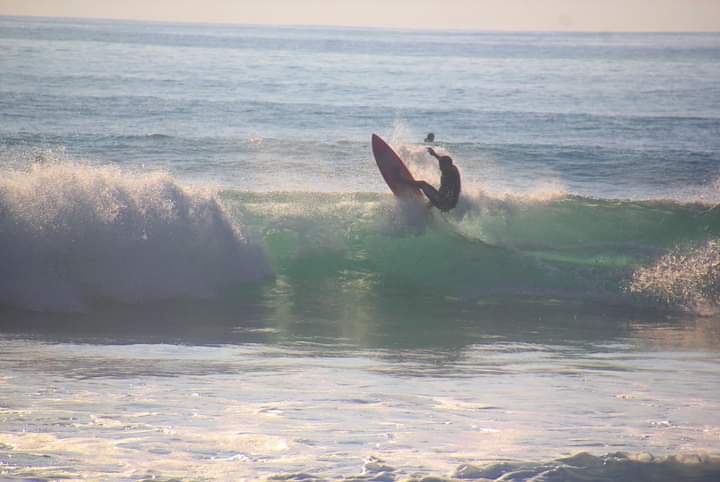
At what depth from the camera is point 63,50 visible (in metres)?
69.1

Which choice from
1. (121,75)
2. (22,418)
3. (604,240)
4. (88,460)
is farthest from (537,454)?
(121,75)

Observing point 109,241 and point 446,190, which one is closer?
point 109,241

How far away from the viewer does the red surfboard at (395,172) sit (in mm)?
16000

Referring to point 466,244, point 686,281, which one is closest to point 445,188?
point 466,244

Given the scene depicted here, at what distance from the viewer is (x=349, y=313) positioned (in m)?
12.8

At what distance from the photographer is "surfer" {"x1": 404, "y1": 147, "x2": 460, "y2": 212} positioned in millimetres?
14953

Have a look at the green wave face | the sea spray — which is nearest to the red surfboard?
the green wave face

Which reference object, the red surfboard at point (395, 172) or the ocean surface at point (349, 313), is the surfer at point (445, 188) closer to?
the red surfboard at point (395, 172)

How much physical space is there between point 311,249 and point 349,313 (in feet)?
9.85

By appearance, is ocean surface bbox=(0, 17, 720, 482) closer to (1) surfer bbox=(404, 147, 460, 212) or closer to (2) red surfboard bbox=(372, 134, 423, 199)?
(2) red surfboard bbox=(372, 134, 423, 199)

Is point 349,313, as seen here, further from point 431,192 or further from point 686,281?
point 686,281

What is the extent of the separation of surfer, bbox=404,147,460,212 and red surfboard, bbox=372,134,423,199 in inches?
13.1

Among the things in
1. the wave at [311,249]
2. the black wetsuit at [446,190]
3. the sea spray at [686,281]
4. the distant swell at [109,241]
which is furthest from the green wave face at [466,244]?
the distant swell at [109,241]

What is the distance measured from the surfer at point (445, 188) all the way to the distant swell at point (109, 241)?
294 centimetres
